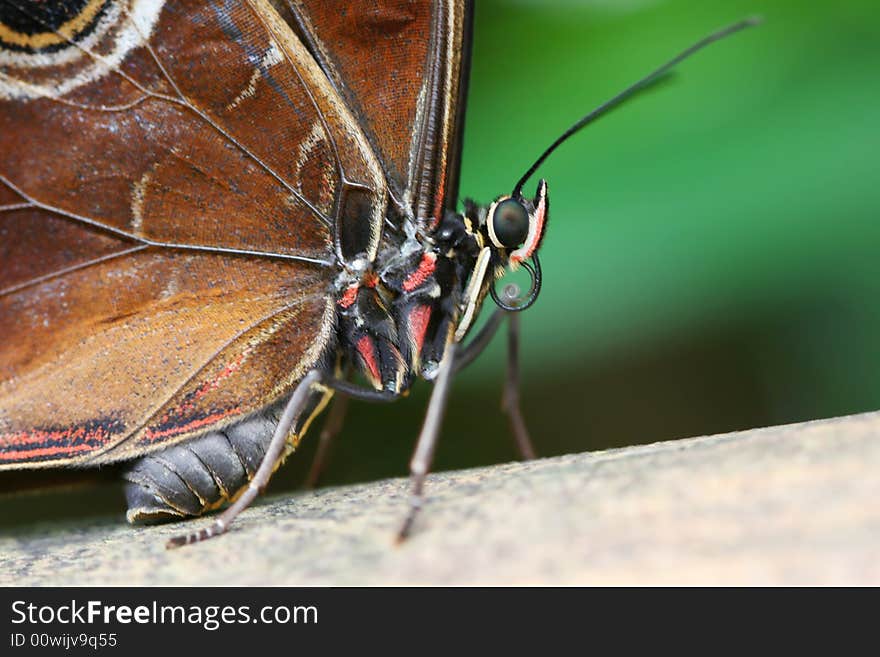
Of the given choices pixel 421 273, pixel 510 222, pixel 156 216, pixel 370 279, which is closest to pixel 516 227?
pixel 510 222

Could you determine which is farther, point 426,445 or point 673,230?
point 673,230

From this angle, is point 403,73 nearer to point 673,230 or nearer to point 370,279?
point 370,279

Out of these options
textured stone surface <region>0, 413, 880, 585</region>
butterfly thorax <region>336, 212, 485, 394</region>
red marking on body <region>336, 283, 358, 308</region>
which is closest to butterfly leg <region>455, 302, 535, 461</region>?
butterfly thorax <region>336, 212, 485, 394</region>

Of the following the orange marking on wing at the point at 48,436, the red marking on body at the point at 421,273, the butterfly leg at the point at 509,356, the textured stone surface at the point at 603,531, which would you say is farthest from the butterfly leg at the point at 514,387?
the orange marking on wing at the point at 48,436

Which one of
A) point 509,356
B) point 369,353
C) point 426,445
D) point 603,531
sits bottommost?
point 603,531

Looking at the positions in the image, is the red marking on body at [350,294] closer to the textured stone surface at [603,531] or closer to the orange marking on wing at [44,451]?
the textured stone surface at [603,531]

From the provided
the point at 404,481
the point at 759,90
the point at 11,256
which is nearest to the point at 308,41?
the point at 11,256
